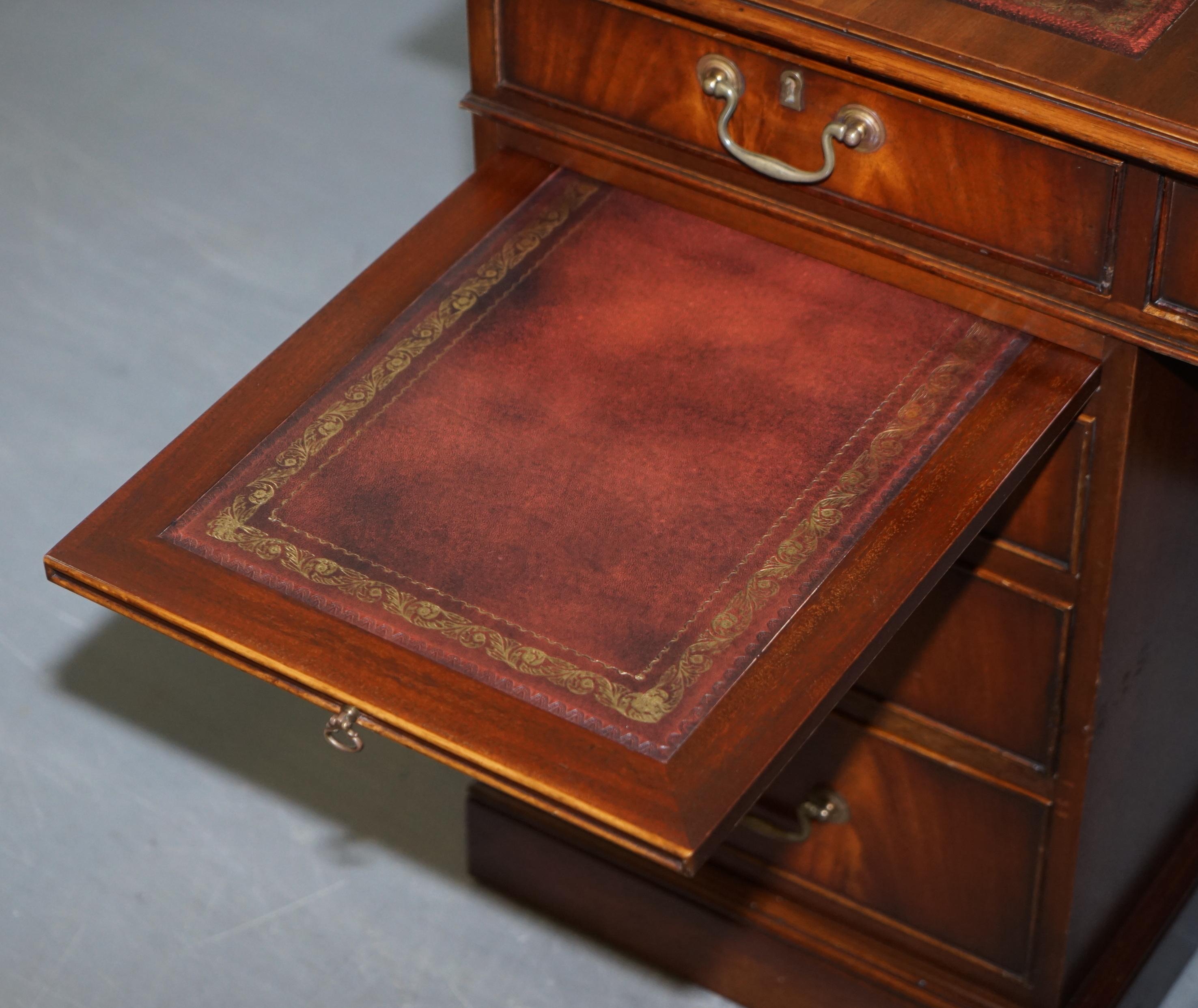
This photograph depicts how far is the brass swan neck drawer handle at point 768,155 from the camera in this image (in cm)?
130

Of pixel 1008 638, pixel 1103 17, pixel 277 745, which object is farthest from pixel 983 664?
pixel 277 745

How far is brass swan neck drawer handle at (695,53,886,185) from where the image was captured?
1.30 meters

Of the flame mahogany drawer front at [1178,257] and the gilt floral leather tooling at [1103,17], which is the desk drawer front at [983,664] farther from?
the gilt floral leather tooling at [1103,17]

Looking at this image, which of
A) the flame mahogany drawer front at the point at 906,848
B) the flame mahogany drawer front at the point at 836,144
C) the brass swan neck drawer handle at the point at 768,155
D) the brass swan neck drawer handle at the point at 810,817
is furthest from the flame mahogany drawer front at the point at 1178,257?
the brass swan neck drawer handle at the point at 810,817

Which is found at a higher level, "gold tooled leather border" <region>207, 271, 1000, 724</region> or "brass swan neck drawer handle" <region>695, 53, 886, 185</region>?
"brass swan neck drawer handle" <region>695, 53, 886, 185</region>

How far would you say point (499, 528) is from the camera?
1195 mm

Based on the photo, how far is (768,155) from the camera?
138 cm

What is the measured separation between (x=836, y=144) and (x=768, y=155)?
0.06 metres

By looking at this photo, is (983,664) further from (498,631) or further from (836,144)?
(498,631)

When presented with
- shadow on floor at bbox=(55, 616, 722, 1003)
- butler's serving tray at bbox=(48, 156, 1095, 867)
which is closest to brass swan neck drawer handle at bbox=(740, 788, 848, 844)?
shadow on floor at bbox=(55, 616, 722, 1003)

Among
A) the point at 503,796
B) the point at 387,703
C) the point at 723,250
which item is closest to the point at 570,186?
the point at 723,250

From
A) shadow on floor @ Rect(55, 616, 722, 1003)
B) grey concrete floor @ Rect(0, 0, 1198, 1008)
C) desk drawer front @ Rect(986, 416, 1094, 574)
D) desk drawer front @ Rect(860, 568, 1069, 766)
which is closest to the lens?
desk drawer front @ Rect(986, 416, 1094, 574)

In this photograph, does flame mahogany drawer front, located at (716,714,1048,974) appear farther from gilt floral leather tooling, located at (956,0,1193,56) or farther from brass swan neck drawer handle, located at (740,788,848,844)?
gilt floral leather tooling, located at (956,0,1193,56)

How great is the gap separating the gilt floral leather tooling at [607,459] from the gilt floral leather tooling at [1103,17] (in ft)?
0.69
